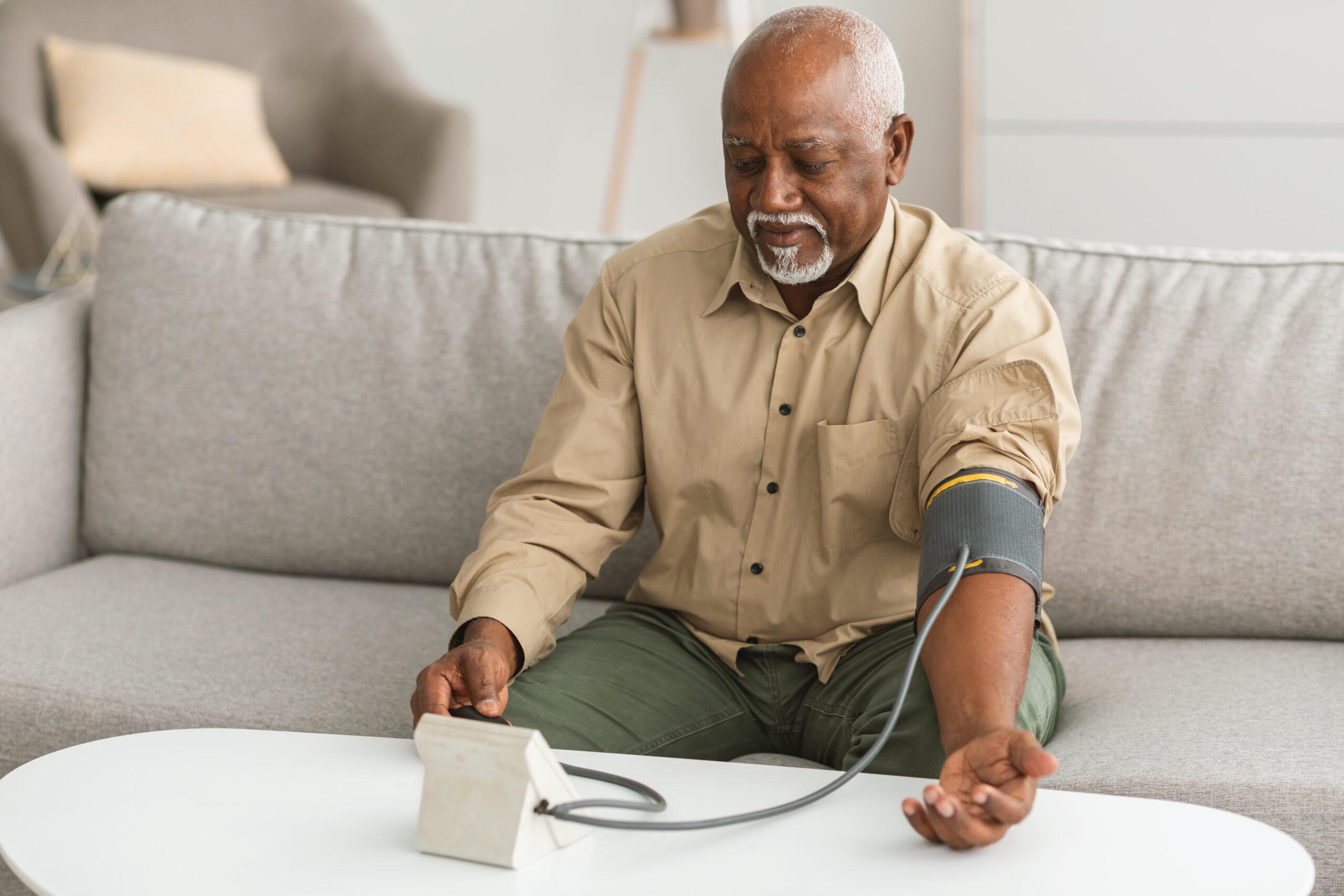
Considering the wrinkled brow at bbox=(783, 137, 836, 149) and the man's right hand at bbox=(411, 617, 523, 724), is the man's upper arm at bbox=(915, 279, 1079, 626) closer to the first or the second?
the wrinkled brow at bbox=(783, 137, 836, 149)

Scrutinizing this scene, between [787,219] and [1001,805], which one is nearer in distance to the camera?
[1001,805]

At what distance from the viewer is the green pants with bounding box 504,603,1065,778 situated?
1.17m

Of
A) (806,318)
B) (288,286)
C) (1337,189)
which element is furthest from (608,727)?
(1337,189)

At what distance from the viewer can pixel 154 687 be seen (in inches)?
53.9

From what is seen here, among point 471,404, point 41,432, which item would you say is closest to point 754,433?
point 471,404

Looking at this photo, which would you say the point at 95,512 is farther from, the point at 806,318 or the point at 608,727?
the point at 806,318

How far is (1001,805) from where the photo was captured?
2.55ft

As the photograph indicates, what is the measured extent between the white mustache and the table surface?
0.52m

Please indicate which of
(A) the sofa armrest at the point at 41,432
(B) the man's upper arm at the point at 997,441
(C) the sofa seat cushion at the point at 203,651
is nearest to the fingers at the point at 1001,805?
(B) the man's upper arm at the point at 997,441

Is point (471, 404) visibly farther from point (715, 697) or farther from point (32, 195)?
point (32, 195)

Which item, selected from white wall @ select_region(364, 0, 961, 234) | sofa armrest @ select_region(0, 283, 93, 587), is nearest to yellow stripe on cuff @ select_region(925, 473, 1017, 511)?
sofa armrest @ select_region(0, 283, 93, 587)

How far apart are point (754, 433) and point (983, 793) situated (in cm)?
58

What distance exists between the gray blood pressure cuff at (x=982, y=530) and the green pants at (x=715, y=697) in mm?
140

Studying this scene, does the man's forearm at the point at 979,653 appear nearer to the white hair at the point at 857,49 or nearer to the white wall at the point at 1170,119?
the white hair at the point at 857,49
